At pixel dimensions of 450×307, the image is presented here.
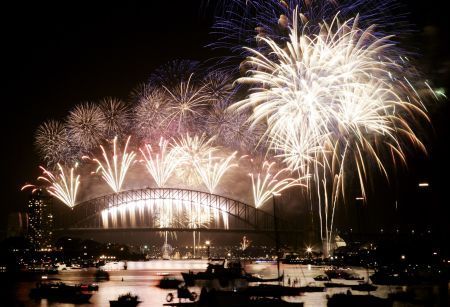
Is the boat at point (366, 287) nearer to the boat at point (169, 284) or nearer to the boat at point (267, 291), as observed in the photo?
the boat at point (267, 291)

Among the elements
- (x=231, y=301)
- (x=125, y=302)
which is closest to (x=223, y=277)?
(x=125, y=302)

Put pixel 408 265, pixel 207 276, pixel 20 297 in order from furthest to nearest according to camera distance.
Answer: pixel 408 265 → pixel 207 276 → pixel 20 297

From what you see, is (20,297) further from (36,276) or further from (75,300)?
(36,276)

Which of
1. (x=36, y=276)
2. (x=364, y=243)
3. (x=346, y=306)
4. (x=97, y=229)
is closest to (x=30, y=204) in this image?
(x=97, y=229)

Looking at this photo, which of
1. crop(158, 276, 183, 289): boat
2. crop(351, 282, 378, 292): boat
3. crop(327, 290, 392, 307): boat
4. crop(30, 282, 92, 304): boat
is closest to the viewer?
crop(327, 290, 392, 307): boat

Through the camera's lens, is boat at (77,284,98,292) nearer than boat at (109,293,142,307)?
No

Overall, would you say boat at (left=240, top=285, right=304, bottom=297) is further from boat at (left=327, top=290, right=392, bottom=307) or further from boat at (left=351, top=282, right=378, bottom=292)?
boat at (left=327, top=290, right=392, bottom=307)

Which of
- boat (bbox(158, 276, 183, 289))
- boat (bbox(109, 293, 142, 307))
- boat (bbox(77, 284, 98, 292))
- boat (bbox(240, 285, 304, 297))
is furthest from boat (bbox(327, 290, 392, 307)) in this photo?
boat (bbox(158, 276, 183, 289))

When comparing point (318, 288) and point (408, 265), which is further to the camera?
point (408, 265)
